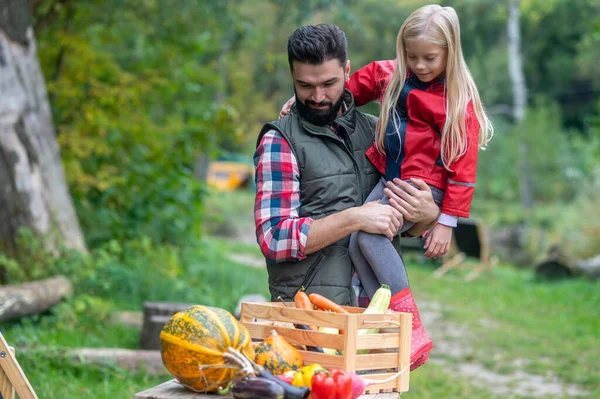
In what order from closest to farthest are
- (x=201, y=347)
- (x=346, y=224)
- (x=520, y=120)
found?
1. (x=201, y=347)
2. (x=346, y=224)
3. (x=520, y=120)

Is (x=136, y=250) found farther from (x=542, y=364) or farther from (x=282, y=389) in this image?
(x=282, y=389)

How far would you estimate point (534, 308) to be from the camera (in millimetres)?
11500

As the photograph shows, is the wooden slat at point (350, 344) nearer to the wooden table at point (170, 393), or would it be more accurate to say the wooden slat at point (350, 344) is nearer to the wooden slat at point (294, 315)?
the wooden slat at point (294, 315)

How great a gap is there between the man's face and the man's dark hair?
0.02 meters

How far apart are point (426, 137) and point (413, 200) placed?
27 centimetres

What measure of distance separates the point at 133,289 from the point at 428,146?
18.7 ft

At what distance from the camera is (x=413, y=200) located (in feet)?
10.1

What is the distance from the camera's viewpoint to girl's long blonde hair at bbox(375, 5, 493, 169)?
120 inches

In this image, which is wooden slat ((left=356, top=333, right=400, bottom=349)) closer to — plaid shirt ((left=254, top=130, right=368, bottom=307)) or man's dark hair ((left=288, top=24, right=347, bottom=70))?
plaid shirt ((left=254, top=130, right=368, bottom=307))

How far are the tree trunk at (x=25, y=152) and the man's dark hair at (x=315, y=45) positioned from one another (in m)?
4.85

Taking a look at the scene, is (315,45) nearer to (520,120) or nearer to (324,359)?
(324,359)

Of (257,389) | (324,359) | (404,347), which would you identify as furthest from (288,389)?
(404,347)

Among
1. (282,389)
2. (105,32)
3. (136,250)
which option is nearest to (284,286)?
(282,389)

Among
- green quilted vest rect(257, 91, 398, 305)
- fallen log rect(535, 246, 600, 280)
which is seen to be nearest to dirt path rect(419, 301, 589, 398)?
green quilted vest rect(257, 91, 398, 305)
